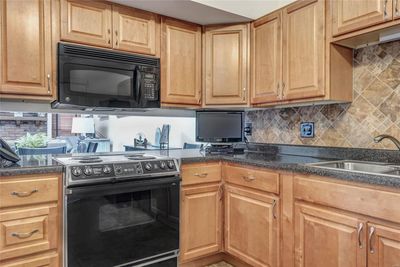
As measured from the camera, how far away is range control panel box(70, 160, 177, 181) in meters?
1.65

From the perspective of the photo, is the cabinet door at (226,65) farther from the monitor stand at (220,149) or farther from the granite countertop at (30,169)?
the granite countertop at (30,169)

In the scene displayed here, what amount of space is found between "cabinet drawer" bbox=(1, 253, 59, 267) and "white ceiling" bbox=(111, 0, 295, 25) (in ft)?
5.70

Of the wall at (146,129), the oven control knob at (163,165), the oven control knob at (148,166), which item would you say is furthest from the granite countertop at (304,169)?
the wall at (146,129)

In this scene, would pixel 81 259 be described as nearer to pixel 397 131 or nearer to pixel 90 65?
pixel 90 65

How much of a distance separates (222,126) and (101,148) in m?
1.91

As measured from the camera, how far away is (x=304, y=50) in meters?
2.01

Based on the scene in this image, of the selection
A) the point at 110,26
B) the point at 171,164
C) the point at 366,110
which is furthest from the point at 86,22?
the point at 366,110

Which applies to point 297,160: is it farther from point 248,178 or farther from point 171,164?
point 171,164

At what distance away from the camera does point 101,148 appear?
3732 mm

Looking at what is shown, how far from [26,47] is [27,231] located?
1121 mm

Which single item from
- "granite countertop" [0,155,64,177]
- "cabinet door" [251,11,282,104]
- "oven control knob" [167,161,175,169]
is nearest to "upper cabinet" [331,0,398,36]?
"cabinet door" [251,11,282,104]

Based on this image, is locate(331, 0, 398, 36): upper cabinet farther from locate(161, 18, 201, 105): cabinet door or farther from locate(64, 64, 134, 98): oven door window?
locate(64, 64, 134, 98): oven door window

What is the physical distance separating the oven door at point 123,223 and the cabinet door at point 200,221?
102 mm

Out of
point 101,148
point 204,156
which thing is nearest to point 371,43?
point 204,156
